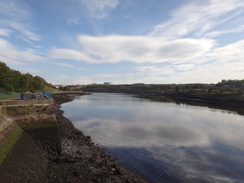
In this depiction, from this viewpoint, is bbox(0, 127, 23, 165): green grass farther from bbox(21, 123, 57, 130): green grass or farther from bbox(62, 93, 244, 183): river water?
bbox(62, 93, 244, 183): river water

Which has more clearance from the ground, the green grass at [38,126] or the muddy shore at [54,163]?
the green grass at [38,126]

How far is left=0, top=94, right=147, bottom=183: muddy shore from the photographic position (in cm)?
1079

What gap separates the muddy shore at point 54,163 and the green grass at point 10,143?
31cm

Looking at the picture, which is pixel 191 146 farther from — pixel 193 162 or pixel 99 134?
pixel 99 134

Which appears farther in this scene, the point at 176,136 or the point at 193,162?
the point at 176,136

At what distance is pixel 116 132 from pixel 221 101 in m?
75.9

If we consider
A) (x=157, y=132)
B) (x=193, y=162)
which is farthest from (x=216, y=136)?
(x=193, y=162)

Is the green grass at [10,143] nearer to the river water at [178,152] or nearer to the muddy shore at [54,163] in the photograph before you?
the muddy shore at [54,163]

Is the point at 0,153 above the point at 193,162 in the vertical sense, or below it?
above

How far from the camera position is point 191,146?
20062 mm

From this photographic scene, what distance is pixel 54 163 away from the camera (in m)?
13.0

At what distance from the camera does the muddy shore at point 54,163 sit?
35.4ft

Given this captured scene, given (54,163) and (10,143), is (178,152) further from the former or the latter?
(10,143)

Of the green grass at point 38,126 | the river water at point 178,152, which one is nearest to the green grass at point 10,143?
the green grass at point 38,126
